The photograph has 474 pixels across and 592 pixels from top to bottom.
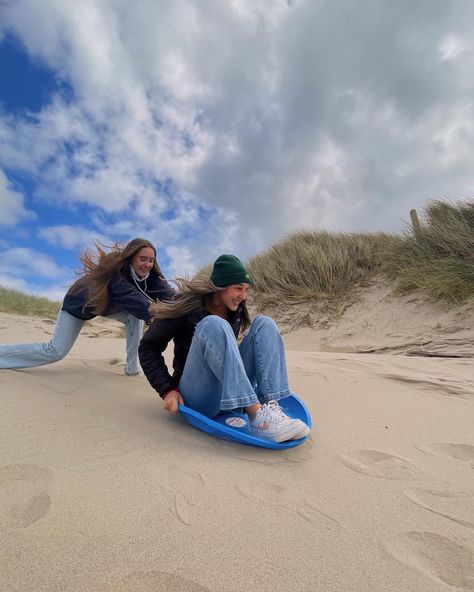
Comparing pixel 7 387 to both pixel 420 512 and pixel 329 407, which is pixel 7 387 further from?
pixel 420 512

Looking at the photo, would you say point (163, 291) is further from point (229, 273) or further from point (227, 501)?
point (227, 501)

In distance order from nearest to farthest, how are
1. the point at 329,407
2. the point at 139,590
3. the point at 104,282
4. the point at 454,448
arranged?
the point at 139,590, the point at 454,448, the point at 329,407, the point at 104,282

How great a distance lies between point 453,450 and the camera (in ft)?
6.43

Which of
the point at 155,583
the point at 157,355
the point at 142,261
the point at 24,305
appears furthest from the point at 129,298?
the point at 24,305

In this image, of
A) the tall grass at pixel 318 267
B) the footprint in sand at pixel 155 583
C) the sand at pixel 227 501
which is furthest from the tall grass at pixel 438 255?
the footprint in sand at pixel 155 583

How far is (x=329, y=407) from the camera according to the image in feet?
8.77

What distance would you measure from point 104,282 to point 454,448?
273 cm

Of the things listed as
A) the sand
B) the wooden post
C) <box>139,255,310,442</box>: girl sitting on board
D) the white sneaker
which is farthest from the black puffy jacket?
the wooden post

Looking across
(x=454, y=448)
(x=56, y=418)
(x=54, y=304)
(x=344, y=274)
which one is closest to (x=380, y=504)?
A: (x=454, y=448)

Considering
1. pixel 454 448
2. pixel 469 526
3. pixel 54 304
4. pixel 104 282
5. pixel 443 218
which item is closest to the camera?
pixel 469 526

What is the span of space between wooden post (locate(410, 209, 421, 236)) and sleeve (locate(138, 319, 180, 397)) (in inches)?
295

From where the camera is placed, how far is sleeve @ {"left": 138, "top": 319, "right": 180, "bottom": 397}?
227cm

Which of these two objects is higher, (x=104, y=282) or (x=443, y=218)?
(x=443, y=218)

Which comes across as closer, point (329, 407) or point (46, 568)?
point (46, 568)
